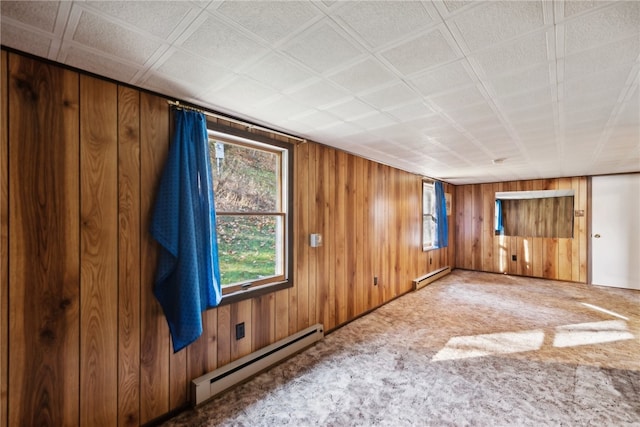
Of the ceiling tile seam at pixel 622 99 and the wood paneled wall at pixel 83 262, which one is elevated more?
the ceiling tile seam at pixel 622 99

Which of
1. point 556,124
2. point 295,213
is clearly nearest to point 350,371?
point 295,213

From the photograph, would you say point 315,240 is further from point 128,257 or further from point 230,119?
point 128,257

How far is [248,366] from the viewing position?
2.26 metres

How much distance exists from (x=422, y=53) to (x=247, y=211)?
1.72m

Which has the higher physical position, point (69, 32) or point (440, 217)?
point (69, 32)

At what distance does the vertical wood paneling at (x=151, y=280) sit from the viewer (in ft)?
5.88

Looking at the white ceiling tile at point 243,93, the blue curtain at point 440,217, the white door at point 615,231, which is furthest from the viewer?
the blue curtain at point 440,217

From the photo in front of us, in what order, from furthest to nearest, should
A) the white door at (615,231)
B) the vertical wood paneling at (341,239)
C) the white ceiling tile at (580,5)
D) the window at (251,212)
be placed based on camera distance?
the white door at (615,231)
the vertical wood paneling at (341,239)
the window at (251,212)
the white ceiling tile at (580,5)

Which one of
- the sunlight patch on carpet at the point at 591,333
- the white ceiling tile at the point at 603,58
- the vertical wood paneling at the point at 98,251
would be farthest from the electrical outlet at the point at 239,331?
the sunlight patch on carpet at the point at 591,333

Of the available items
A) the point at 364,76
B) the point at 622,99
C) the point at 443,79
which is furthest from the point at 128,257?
the point at 622,99

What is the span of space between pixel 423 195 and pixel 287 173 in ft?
12.1

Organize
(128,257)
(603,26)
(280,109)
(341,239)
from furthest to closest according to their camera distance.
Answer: (341,239), (280,109), (128,257), (603,26)

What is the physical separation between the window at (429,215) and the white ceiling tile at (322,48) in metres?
4.65

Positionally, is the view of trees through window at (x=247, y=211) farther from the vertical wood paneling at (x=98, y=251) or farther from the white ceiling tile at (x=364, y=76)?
the white ceiling tile at (x=364, y=76)
